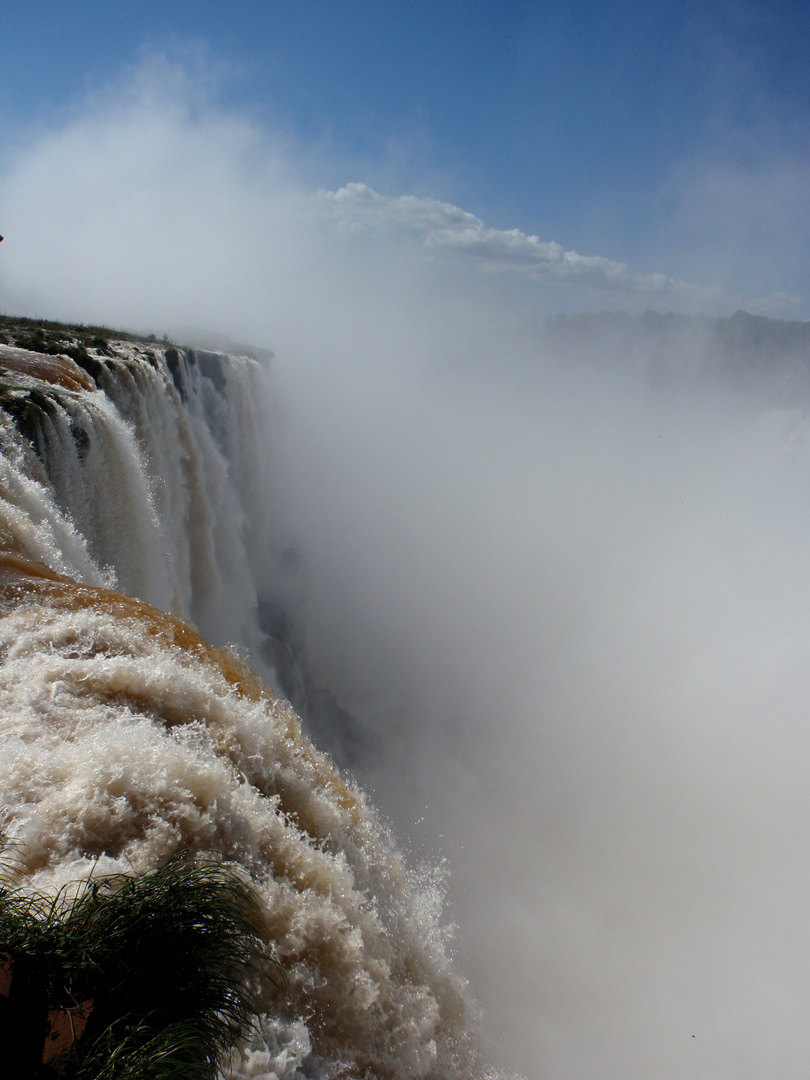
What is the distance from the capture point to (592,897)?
1022 cm

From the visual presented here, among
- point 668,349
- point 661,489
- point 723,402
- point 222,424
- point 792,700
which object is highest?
point 668,349

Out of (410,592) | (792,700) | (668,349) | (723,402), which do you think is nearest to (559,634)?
(410,592)

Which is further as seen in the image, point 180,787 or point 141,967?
point 180,787

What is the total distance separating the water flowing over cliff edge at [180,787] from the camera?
3.06 meters

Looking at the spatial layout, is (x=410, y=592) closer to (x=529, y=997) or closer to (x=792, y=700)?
(x=792, y=700)

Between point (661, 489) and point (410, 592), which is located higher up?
point (661, 489)

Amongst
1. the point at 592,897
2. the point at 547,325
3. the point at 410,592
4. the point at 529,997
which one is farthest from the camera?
the point at 547,325

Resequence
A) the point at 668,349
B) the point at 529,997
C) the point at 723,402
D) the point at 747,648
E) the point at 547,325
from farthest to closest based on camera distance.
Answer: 1. the point at 547,325
2. the point at 668,349
3. the point at 723,402
4. the point at 747,648
5. the point at 529,997

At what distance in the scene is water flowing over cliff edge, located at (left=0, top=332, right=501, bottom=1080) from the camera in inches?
120

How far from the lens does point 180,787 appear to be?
134 inches

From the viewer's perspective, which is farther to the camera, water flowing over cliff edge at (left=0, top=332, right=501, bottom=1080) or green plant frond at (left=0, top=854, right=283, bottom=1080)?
water flowing over cliff edge at (left=0, top=332, right=501, bottom=1080)

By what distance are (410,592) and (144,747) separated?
1759 centimetres

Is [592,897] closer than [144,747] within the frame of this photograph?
No

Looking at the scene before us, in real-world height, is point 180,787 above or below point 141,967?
below
